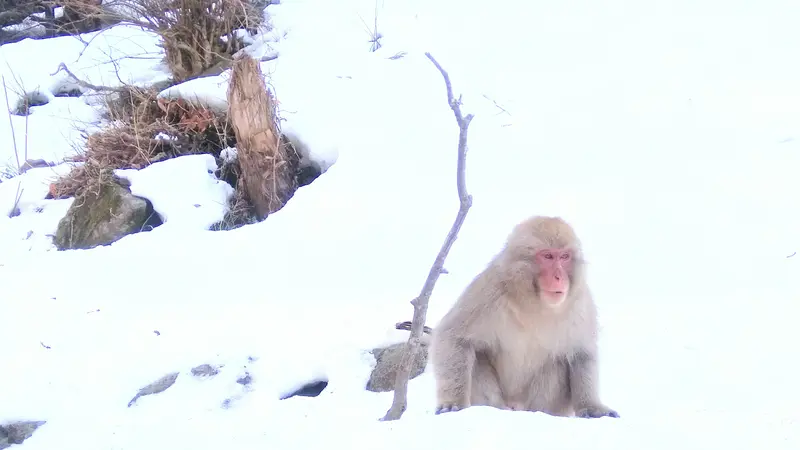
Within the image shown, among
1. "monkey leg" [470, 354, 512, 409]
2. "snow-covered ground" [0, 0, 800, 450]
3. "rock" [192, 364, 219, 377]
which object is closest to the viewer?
"monkey leg" [470, 354, 512, 409]

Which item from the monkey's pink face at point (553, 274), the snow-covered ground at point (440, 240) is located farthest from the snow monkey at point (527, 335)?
the snow-covered ground at point (440, 240)

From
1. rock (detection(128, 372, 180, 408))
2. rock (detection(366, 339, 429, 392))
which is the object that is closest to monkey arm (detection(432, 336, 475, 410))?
rock (detection(366, 339, 429, 392))

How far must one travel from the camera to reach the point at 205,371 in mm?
4809

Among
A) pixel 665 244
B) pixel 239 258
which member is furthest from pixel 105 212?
pixel 665 244

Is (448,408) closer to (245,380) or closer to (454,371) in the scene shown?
(454,371)

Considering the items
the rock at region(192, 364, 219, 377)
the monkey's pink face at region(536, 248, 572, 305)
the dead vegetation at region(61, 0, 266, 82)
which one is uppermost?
the dead vegetation at region(61, 0, 266, 82)

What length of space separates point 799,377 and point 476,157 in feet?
10.2

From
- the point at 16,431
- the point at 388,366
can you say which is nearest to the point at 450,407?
the point at 388,366

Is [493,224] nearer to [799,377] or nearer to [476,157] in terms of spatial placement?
[476,157]

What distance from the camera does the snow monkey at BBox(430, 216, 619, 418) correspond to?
10.4 ft

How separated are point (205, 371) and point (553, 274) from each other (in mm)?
2469

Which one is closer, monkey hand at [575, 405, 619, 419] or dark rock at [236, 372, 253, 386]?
monkey hand at [575, 405, 619, 419]

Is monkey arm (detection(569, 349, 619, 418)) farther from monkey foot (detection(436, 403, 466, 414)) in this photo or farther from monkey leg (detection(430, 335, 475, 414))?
monkey foot (detection(436, 403, 466, 414))

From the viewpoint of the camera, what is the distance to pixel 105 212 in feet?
21.7
